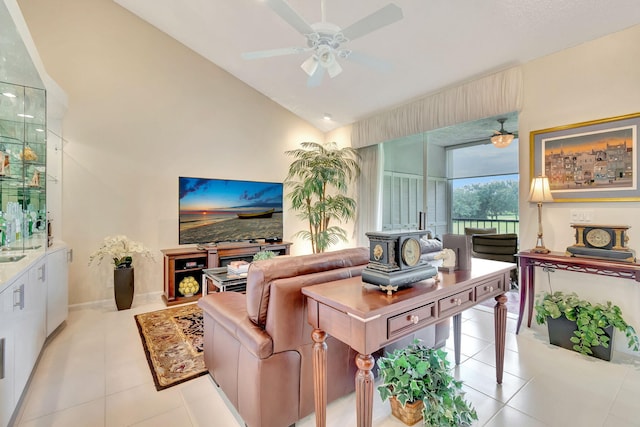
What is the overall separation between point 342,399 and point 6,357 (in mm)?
1942

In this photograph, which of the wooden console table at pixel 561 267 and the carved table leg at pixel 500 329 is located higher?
the wooden console table at pixel 561 267

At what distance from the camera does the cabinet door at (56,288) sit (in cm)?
263

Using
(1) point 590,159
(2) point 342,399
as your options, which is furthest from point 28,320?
(1) point 590,159

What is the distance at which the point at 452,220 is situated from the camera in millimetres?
6684

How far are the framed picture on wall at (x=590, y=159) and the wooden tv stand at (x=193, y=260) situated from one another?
3821 millimetres

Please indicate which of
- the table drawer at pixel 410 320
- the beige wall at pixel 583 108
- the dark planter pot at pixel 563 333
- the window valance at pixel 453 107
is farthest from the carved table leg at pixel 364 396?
the window valance at pixel 453 107

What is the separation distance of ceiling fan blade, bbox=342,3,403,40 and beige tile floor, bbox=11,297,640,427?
2.49m

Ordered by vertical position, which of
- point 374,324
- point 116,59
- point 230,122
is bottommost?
point 374,324

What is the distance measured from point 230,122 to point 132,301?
297cm

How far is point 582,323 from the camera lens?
2398mm

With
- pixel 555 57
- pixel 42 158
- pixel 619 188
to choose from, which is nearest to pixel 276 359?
pixel 42 158

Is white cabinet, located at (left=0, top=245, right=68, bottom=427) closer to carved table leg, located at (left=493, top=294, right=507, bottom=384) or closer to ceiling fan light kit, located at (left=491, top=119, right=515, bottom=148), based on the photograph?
carved table leg, located at (left=493, top=294, right=507, bottom=384)

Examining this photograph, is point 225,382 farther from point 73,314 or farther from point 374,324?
point 73,314

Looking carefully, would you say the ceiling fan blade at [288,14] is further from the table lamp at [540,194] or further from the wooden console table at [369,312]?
the table lamp at [540,194]
